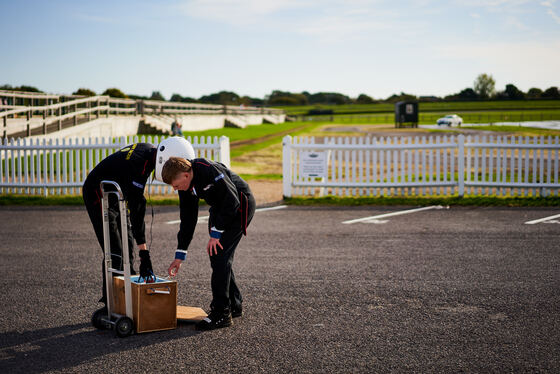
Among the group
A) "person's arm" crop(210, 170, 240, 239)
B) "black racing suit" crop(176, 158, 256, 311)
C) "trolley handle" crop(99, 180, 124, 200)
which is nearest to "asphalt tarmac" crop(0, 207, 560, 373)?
"black racing suit" crop(176, 158, 256, 311)

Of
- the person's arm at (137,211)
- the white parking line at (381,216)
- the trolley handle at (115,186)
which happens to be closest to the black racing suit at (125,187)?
the person's arm at (137,211)

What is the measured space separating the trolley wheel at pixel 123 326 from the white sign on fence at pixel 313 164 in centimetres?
871

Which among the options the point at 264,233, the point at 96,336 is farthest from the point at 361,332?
the point at 264,233

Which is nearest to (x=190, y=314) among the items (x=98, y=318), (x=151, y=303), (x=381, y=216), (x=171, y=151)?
(x=151, y=303)

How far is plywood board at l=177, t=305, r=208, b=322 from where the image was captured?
4.99 meters

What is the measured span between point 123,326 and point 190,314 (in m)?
0.64

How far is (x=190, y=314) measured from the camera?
5082 mm

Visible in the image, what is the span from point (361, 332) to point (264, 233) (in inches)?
182

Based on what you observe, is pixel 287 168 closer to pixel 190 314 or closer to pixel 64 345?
pixel 190 314

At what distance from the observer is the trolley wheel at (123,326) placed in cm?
465

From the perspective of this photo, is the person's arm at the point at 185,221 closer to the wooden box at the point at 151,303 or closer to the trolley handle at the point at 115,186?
the wooden box at the point at 151,303

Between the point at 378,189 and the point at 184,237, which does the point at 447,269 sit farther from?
the point at 378,189

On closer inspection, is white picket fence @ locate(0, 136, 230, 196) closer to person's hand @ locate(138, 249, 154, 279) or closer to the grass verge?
the grass verge

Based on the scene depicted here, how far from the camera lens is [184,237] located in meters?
4.75
